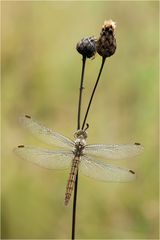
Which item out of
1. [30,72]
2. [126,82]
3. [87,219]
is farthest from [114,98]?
[87,219]

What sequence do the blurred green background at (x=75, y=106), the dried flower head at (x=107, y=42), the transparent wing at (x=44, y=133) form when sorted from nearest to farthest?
the dried flower head at (x=107, y=42)
the transparent wing at (x=44, y=133)
the blurred green background at (x=75, y=106)

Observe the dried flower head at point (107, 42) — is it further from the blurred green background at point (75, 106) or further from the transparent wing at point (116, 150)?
the blurred green background at point (75, 106)

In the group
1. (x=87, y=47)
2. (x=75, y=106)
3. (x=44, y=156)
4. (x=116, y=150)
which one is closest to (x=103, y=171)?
(x=116, y=150)

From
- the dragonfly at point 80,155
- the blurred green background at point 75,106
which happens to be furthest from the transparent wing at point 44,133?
the blurred green background at point 75,106

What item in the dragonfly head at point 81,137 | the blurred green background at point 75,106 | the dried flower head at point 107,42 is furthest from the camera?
the blurred green background at point 75,106

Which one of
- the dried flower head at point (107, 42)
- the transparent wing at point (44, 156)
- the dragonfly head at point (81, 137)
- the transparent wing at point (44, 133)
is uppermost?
the dried flower head at point (107, 42)

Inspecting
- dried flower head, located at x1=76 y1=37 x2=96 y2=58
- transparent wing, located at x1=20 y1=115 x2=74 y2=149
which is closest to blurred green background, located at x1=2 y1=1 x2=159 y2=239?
transparent wing, located at x1=20 y1=115 x2=74 y2=149
